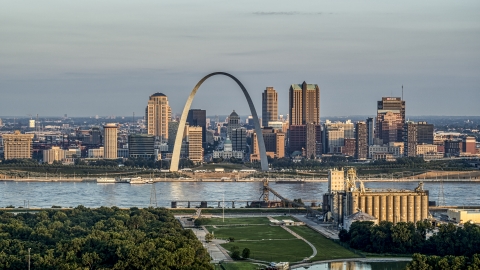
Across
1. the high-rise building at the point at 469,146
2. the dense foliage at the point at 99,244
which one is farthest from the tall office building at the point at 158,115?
the dense foliage at the point at 99,244

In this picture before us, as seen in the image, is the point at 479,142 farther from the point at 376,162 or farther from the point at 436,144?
the point at 376,162

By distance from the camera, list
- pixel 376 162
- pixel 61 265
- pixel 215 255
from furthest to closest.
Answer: pixel 376 162
pixel 215 255
pixel 61 265

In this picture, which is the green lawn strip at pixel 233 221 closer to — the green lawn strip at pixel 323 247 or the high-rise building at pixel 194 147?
the green lawn strip at pixel 323 247

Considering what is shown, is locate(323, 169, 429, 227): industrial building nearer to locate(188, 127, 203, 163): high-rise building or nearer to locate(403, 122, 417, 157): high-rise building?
locate(188, 127, 203, 163): high-rise building

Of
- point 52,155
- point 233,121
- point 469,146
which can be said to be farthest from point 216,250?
point 233,121

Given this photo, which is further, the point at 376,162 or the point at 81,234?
the point at 376,162

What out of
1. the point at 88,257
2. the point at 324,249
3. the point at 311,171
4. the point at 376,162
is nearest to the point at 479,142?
the point at 376,162
